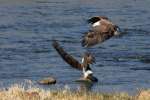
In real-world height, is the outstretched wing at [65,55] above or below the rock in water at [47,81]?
above

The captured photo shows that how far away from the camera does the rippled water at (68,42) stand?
1745cm

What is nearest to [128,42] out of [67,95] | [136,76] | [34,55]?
[34,55]

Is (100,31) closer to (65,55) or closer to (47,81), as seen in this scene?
(65,55)

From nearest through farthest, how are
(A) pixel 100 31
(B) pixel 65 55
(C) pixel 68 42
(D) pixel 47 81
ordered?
(A) pixel 100 31, (B) pixel 65 55, (D) pixel 47 81, (C) pixel 68 42

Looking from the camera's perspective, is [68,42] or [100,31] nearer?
[100,31]

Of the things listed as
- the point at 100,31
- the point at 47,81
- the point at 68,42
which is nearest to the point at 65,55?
the point at 100,31

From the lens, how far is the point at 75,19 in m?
27.4

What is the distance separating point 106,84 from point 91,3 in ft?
55.0

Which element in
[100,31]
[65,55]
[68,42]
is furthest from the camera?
[68,42]

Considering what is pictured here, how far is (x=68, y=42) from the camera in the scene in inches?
898

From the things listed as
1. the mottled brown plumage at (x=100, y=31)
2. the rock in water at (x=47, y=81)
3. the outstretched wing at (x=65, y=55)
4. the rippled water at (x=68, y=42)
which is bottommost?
the rippled water at (x=68, y=42)

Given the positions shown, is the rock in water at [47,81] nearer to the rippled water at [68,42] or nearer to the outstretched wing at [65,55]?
the rippled water at [68,42]

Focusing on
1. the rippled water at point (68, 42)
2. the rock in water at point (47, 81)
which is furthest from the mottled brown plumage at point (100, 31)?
the rock in water at point (47, 81)

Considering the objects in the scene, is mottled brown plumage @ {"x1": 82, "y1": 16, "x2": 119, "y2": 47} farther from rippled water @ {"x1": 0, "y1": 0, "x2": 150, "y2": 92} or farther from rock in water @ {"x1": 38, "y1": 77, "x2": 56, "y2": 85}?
rock in water @ {"x1": 38, "y1": 77, "x2": 56, "y2": 85}
